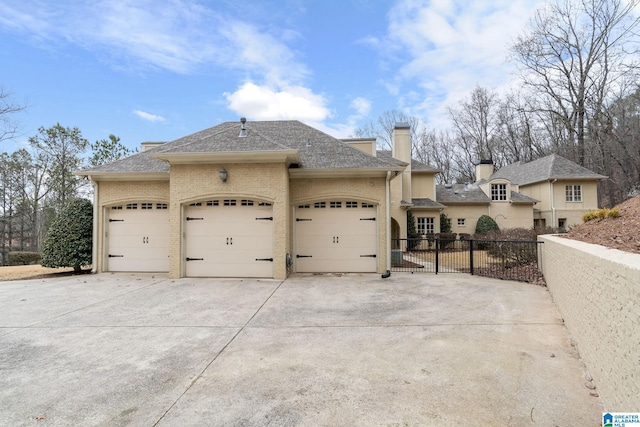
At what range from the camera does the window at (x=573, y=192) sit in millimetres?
23125

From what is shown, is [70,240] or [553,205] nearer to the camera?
[70,240]

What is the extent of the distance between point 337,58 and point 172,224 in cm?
1110

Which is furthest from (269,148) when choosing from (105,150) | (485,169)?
(485,169)

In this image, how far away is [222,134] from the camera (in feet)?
32.3

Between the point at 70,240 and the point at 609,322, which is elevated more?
the point at 70,240

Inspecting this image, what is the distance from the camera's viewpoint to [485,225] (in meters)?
21.5

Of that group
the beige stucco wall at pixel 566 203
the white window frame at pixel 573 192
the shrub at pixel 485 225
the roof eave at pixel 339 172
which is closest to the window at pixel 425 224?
the shrub at pixel 485 225

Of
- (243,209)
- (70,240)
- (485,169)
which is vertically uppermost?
(485,169)

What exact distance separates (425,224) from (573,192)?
1217 cm

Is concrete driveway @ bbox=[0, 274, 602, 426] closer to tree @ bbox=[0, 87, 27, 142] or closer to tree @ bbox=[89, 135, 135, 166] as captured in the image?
tree @ bbox=[0, 87, 27, 142]

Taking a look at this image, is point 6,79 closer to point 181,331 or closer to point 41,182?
point 41,182

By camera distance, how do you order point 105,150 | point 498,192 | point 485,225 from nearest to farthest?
point 485,225
point 498,192
point 105,150

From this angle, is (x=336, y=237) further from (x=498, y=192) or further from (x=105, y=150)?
(x=105, y=150)

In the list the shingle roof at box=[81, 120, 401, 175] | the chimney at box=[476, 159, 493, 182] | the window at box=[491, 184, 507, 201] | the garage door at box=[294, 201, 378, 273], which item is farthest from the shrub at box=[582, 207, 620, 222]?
the chimney at box=[476, 159, 493, 182]
